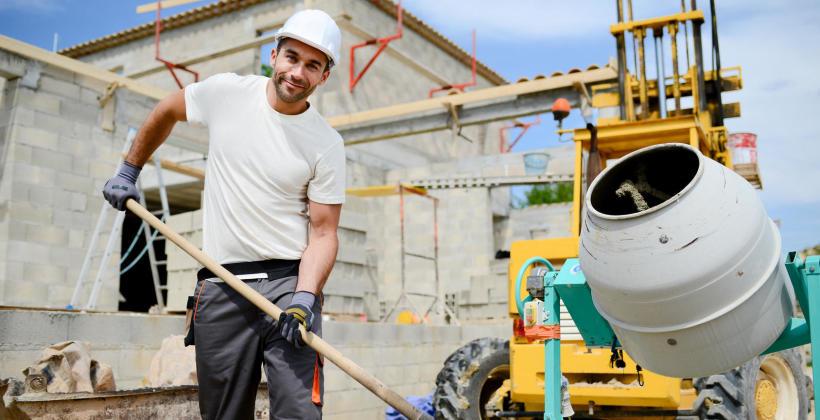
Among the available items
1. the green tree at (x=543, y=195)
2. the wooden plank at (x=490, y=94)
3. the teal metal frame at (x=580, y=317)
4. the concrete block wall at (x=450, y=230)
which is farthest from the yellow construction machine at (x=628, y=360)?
the green tree at (x=543, y=195)

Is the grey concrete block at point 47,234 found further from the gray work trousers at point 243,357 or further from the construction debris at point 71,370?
the gray work trousers at point 243,357

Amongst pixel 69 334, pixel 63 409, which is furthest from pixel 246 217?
pixel 69 334

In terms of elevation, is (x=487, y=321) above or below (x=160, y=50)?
below

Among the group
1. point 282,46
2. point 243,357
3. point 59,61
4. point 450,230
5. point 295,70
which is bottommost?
point 243,357

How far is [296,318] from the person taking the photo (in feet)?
7.52

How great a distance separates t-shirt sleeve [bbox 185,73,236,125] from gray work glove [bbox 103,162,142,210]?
40 cm

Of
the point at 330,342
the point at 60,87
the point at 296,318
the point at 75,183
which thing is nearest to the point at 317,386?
the point at 296,318

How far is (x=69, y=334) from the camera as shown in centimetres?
443

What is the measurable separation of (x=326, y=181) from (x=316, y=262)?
288 mm

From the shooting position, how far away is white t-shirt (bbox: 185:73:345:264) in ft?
8.16

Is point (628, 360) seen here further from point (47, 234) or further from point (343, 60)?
point (343, 60)

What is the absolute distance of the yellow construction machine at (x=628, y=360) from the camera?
4.24 meters

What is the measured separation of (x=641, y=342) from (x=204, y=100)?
5.70 feet

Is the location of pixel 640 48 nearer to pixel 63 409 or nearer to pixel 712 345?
pixel 712 345
